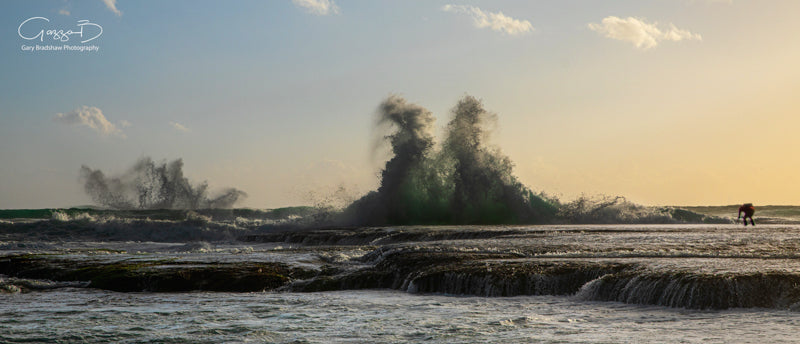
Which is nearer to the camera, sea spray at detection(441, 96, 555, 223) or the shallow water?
the shallow water

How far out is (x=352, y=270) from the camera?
16.7m

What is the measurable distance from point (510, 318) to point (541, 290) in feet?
9.73

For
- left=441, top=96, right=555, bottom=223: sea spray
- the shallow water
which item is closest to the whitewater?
the shallow water

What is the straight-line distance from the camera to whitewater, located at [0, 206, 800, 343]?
8891mm

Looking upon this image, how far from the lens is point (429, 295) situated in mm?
13312

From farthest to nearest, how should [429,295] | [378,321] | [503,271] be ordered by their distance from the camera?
1. [503,271]
2. [429,295]
3. [378,321]

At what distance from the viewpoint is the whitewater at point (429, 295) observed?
8891 mm

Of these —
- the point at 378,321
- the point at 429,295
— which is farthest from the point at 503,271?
the point at 378,321

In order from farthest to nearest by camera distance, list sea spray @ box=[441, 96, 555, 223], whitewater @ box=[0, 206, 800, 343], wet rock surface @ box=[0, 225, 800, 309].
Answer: sea spray @ box=[441, 96, 555, 223], wet rock surface @ box=[0, 225, 800, 309], whitewater @ box=[0, 206, 800, 343]

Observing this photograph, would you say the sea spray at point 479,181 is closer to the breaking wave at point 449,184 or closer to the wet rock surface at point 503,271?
the breaking wave at point 449,184

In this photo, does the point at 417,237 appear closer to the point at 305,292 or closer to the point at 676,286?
the point at 305,292

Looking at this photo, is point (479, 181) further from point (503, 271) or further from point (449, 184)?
point (503, 271)

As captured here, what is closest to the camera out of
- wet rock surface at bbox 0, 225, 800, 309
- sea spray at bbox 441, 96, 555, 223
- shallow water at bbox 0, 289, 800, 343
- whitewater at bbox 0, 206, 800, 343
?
shallow water at bbox 0, 289, 800, 343

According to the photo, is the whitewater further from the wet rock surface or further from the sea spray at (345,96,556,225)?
the sea spray at (345,96,556,225)
